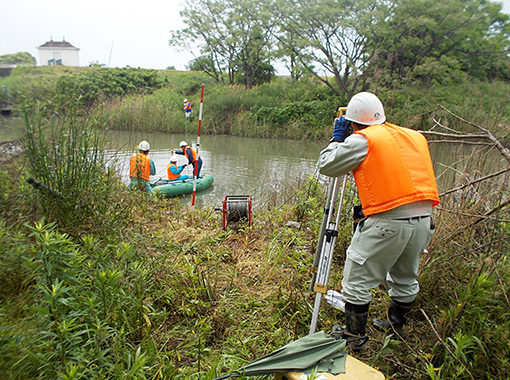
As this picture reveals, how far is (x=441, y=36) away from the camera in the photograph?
18562mm

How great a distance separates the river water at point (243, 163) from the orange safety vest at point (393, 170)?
13.6ft

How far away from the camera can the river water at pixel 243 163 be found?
763 cm

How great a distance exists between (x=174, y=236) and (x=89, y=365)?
2.57 metres

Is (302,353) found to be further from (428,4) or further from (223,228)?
(428,4)

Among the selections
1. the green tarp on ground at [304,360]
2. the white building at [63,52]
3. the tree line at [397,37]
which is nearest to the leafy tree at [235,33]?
the tree line at [397,37]

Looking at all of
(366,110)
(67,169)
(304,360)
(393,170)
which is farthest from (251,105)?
(304,360)

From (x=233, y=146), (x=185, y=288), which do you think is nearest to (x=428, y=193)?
(x=185, y=288)

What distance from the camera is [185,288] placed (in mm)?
3162

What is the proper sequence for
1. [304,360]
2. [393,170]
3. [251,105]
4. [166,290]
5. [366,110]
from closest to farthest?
[304,360] < [393,170] < [366,110] < [166,290] < [251,105]

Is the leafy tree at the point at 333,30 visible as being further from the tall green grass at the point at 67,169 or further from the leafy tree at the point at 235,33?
the tall green grass at the point at 67,169

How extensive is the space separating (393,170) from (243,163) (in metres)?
10.5

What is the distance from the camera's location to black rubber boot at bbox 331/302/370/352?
2491mm

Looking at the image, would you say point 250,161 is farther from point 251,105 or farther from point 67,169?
point 251,105

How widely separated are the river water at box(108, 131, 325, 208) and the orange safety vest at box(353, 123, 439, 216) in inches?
163
